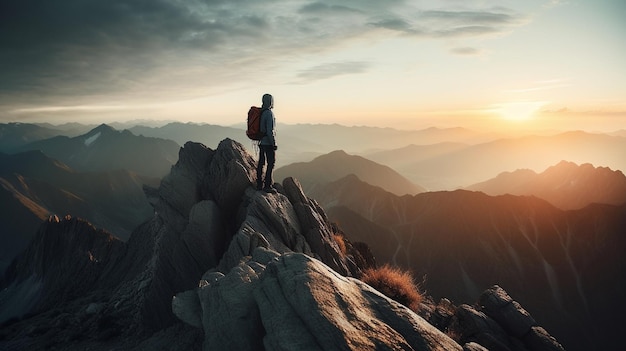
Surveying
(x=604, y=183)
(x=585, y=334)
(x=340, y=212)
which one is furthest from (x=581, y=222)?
(x=604, y=183)

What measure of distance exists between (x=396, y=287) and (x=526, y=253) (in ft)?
437

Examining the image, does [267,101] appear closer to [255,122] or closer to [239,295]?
[255,122]

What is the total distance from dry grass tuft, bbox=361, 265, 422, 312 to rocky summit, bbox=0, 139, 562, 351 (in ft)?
4.41

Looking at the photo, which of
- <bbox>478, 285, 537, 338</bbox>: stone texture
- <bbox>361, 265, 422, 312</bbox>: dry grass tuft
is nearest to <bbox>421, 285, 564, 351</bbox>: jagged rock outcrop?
<bbox>478, 285, 537, 338</bbox>: stone texture

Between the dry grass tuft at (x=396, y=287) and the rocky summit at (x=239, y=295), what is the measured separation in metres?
1.34

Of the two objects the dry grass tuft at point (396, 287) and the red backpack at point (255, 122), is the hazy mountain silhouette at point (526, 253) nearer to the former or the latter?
the dry grass tuft at point (396, 287)

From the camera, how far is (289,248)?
57.4 feet

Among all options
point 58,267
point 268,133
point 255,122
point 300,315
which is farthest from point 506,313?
point 58,267

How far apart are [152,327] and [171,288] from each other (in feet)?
6.86

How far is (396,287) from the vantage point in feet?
54.4

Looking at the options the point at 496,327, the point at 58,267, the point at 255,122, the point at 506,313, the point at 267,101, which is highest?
the point at 267,101

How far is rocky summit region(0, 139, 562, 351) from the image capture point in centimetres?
843

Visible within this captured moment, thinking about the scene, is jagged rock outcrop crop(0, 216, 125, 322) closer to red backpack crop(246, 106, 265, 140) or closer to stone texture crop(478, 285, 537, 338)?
red backpack crop(246, 106, 265, 140)

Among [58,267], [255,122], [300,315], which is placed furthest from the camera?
[58,267]
